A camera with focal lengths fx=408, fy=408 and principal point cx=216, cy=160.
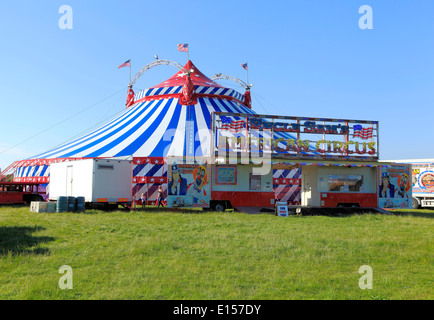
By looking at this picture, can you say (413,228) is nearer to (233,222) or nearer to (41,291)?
(233,222)

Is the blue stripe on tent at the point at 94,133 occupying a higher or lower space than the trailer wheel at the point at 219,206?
higher

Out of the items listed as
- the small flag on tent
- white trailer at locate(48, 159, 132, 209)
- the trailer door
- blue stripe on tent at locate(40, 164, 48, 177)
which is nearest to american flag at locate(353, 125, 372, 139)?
white trailer at locate(48, 159, 132, 209)

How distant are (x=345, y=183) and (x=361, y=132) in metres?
2.78

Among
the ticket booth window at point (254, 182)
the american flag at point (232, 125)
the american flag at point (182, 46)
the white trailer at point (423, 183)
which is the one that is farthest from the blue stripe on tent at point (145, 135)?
the white trailer at point (423, 183)

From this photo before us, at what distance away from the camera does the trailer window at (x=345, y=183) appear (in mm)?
18717

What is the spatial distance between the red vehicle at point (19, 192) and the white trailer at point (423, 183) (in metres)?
20.9

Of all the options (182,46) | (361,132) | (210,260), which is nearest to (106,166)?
(182,46)

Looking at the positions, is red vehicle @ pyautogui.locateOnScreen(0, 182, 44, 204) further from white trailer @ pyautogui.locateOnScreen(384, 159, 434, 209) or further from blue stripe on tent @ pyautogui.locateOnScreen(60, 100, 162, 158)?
white trailer @ pyautogui.locateOnScreen(384, 159, 434, 209)

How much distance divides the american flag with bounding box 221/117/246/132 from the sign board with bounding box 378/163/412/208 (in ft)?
22.0

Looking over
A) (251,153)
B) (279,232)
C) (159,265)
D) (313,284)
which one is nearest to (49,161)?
(251,153)

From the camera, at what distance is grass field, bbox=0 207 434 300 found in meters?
5.54

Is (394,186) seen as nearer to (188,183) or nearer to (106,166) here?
(188,183)

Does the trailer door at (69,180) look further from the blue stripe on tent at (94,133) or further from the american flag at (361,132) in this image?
the american flag at (361,132)
